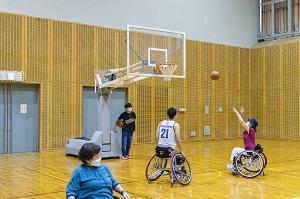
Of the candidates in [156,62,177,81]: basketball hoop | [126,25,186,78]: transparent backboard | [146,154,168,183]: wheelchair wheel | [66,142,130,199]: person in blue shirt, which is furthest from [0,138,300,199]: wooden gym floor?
[66,142,130,199]: person in blue shirt

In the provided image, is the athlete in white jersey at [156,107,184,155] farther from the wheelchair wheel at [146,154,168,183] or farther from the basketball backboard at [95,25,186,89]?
the basketball backboard at [95,25,186,89]

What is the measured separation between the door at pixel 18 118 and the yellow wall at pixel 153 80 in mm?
344

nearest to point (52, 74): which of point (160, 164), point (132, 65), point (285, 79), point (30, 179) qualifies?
point (132, 65)

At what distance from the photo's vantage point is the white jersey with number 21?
23.7 feet

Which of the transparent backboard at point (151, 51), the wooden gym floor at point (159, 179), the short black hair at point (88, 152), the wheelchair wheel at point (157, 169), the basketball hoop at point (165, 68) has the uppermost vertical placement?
the transparent backboard at point (151, 51)

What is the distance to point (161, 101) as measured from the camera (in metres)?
16.2

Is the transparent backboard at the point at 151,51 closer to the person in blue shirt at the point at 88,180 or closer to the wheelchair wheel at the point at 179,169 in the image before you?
the wheelchair wheel at the point at 179,169

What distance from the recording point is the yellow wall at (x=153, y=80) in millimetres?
13094

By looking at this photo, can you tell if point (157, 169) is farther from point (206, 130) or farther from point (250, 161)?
point (206, 130)

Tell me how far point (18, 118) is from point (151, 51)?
204 inches

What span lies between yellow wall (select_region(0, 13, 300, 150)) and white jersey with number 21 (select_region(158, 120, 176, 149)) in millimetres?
6941

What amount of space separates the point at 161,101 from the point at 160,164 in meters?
8.81

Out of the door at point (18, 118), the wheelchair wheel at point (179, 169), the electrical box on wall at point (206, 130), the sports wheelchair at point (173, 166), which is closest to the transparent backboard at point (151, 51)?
the sports wheelchair at point (173, 166)

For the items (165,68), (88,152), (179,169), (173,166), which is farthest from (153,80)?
(88,152)
